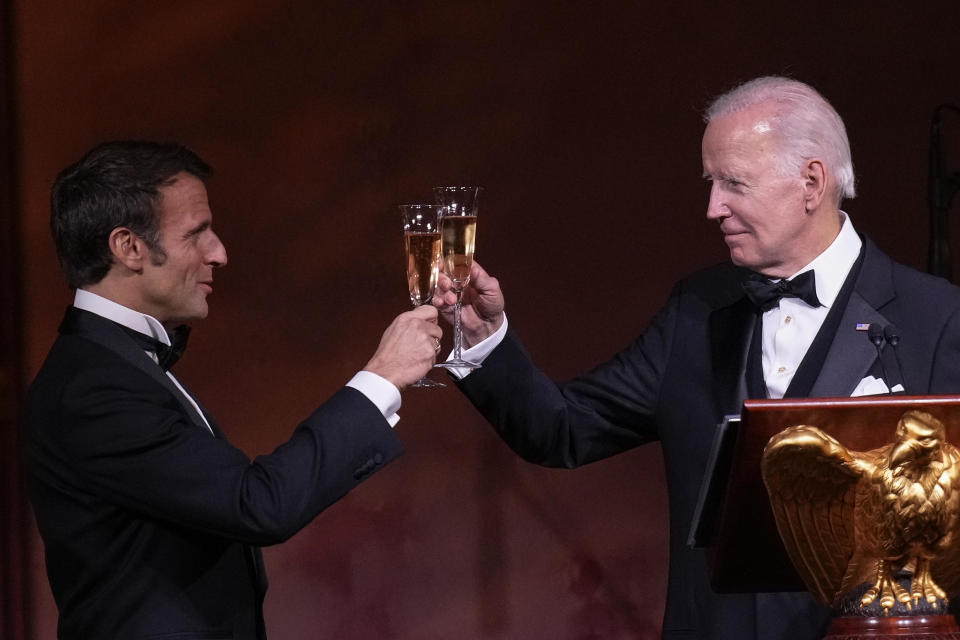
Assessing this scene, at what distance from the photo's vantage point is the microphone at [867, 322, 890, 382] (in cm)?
212

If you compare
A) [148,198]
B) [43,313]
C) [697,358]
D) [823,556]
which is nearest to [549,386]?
[697,358]

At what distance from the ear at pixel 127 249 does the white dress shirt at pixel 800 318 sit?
1.10 m

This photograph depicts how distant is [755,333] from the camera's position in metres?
2.43

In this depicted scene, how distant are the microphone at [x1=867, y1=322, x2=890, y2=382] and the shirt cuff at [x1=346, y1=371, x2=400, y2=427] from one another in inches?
30.3

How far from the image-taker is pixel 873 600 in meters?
1.64

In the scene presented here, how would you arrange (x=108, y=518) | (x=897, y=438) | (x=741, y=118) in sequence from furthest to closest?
1. (x=741, y=118)
2. (x=108, y=518)
3. (x=897, y=438)

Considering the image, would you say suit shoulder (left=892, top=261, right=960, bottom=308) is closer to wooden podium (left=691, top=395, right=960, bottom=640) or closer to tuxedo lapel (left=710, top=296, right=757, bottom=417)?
tuxedo lapel (left=710, top=296, right=757, bottom=417)

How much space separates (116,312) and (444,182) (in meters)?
2.01

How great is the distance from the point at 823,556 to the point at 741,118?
1.01 metres

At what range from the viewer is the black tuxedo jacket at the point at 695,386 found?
2242 millimetres

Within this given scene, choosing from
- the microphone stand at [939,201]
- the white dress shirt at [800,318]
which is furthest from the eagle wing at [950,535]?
the microphone stand at [939,201]

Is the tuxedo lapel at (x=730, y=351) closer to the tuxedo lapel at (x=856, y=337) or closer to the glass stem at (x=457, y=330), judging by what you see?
the tuxedo lapel at (x=856, y=337)

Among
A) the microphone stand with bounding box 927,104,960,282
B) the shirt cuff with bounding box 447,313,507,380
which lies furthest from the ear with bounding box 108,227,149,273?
the microphone stand with bounding box 927,104,960,282

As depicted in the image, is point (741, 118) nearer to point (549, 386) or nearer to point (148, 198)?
point (549, 386)
